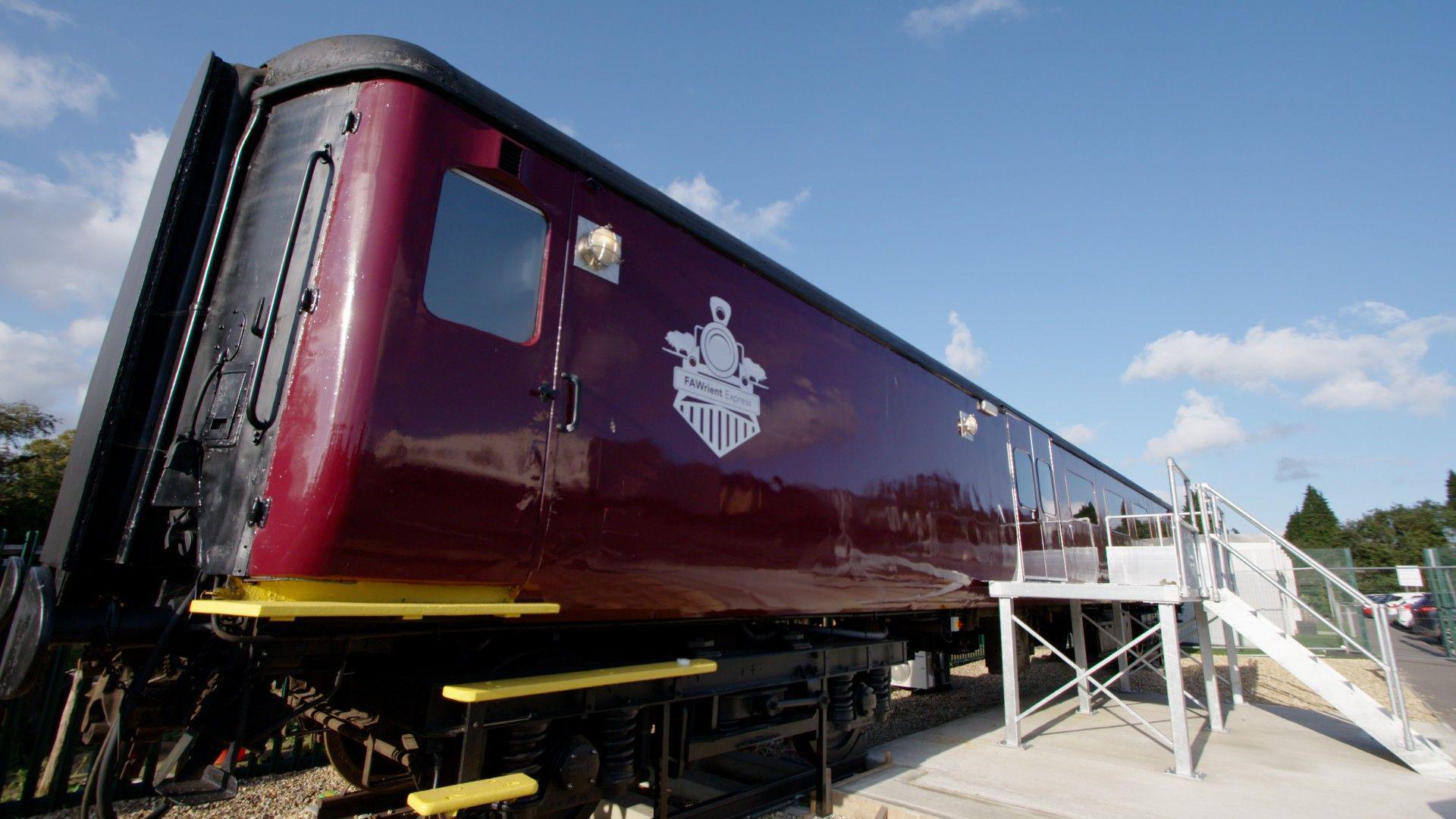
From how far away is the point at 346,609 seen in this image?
2260mm

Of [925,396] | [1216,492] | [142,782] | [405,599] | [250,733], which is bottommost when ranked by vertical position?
[142,782]

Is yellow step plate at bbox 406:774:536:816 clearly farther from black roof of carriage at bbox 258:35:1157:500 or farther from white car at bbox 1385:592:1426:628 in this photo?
white car at bbox 1385:592:1426:628

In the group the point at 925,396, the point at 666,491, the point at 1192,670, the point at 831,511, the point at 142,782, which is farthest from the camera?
the point at 1192,670

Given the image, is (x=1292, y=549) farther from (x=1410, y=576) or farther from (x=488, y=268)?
(x=1410, y=576)

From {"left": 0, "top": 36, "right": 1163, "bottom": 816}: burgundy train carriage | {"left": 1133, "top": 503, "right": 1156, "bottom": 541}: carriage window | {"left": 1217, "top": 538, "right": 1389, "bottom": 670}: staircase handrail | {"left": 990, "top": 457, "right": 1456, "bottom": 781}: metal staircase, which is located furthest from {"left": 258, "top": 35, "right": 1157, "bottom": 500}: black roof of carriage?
{"left": 1133, "top": 503, "right": 1156, "bottom": 541}: carriage window

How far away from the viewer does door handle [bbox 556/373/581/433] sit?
3023 mm

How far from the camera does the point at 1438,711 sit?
9.93 meters

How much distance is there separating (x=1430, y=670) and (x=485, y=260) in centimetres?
2026

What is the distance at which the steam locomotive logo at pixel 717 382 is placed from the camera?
3.69m

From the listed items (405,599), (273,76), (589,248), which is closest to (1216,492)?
(589,248)

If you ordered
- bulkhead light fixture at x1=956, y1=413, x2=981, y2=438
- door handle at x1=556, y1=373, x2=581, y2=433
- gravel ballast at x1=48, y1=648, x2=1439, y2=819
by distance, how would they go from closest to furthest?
door handle at x1=556, y1=373, x2=581, y2=433
gravel ballast at x1=48, y1=648, x2=1439, y2=819
bulkhead light fixture at x1=956, y1=413, x2=981, y2=438

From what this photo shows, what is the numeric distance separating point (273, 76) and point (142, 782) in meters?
4.84

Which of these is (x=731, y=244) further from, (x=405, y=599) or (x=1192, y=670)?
(x=1192, y=670)

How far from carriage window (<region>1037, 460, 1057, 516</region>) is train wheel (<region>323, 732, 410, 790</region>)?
23.8 feet
